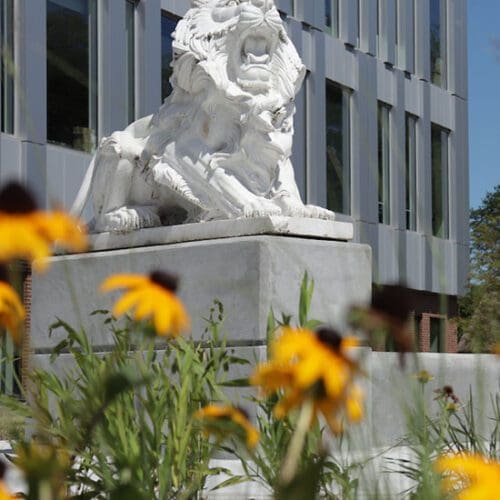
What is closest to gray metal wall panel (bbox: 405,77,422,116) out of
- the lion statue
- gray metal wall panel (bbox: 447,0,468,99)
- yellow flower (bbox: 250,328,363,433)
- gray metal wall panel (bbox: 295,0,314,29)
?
gray metal wall panel (bbox: 447,0,468,99)

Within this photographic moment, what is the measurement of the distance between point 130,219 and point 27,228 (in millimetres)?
5514

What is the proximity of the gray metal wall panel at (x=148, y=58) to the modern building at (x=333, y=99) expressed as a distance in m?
0.02

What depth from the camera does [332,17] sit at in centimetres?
2609

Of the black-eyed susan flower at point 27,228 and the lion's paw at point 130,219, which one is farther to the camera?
the lion's paw at point 130,219

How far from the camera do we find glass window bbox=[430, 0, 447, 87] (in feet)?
96.4

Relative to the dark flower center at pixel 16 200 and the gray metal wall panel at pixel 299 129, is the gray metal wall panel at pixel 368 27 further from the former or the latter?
the dark flower center at pixel 16 200

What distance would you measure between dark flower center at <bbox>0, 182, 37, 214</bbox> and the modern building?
31.8 ft

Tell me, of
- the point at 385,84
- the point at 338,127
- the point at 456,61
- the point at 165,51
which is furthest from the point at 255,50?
the point at 456,61

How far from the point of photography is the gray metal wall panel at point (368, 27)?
27.1 metres

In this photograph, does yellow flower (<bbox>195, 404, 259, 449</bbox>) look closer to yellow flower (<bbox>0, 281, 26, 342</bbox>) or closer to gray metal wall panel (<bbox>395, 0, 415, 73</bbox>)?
yellow flower (<bbox>0, 281, 26, 342</bbox>)

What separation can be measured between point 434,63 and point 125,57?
41.2ft


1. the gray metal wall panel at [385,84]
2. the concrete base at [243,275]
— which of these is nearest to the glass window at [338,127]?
the gray metal wall panel at [385,84]

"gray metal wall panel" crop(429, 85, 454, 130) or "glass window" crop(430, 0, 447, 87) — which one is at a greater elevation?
"glass window" crop(430, 0, 447, 87)

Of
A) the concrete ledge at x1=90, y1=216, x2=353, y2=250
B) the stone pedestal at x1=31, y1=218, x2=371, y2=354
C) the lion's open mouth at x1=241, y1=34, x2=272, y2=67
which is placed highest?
the lion's open mouth at x1=241, y1=34, x2=272, y2=67
